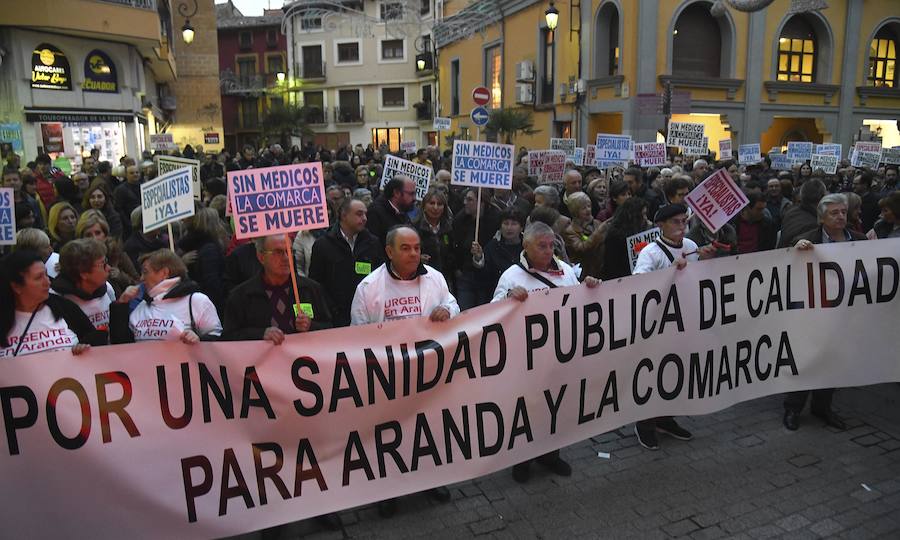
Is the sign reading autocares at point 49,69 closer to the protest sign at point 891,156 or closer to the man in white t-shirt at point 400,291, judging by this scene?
the man in white t-shirt at point 400,291

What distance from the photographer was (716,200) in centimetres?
580

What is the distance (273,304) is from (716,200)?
3.83 metres

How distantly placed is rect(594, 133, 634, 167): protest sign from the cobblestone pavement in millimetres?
6500

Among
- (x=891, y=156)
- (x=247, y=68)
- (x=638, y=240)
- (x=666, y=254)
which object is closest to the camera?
(x=666, y=254)

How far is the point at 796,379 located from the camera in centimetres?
523

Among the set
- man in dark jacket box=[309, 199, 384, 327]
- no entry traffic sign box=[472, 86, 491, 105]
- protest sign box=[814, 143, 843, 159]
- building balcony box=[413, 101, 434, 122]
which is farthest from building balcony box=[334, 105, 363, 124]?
man in dark jacket box=[309, 199, 384, 327]

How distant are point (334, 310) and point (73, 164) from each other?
57.1 feet

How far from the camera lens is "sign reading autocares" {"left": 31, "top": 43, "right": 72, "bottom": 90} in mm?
18500

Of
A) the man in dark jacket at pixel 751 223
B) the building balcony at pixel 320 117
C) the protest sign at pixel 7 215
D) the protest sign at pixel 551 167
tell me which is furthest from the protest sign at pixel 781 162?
the building balcony at pixel 320 117

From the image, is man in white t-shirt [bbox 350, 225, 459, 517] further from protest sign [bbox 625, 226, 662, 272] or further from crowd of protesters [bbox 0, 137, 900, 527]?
protest sign [bbox 625, 226, 662, 272]

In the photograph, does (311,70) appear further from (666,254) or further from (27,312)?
(27,312)

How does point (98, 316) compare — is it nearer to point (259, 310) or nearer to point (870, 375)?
point (259, 310)

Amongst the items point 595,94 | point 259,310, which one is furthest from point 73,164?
point 259,310

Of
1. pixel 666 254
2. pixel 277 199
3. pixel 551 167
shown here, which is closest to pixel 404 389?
pixel 277 199
